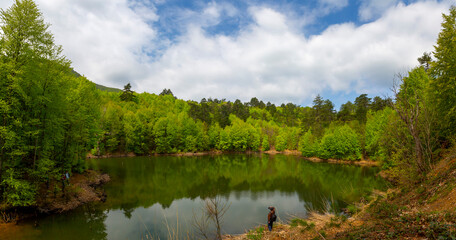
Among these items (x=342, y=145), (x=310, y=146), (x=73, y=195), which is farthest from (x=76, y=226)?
(x=310, y=146)

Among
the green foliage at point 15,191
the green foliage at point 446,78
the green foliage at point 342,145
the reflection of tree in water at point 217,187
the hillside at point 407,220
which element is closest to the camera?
the hillside at point 407,220

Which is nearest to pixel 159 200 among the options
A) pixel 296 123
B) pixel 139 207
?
pixel 139 207

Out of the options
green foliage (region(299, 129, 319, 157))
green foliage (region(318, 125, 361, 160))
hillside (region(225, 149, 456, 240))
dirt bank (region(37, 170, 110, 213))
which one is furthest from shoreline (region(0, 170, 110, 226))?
green foliage (region(299, 129, 319, 157))

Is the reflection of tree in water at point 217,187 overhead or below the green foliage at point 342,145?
below

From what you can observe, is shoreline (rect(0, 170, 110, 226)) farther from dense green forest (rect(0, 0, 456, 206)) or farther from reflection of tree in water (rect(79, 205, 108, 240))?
reflection of tree in water (rect(79, 205, 108, 240))

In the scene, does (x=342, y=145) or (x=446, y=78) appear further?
(x=342, y=145)

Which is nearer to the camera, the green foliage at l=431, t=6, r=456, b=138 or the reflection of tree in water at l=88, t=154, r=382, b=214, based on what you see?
the green foliage at l=431, t=6, r=456, b=138

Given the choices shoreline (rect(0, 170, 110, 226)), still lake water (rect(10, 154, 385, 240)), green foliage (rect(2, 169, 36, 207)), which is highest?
green foliage (rect(2, 169, 36, 207))

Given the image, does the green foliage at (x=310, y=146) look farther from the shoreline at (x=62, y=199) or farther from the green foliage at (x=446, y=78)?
the shoreline at (x=62, y=199)

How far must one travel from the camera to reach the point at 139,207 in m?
21.5

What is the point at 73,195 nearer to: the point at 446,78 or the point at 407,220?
the point at 407,220

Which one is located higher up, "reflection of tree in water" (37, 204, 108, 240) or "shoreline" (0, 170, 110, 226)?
"shoreline" (0, 170, 110, 226)

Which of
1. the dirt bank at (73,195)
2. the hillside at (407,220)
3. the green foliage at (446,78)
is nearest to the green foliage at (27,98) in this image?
the dirt bank at (73,195)

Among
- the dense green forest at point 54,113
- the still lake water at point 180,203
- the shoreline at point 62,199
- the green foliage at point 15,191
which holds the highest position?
the dense green forest at point 54,113
